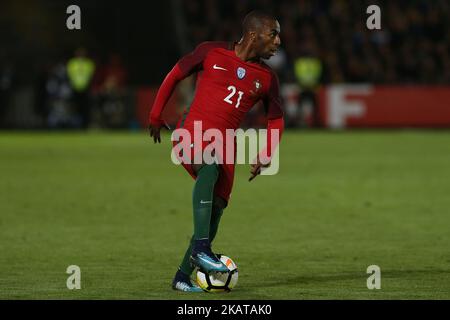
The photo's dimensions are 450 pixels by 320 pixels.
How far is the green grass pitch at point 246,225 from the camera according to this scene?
29.1 ft

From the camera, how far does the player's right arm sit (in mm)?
8375

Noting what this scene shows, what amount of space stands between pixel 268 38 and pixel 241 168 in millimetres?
12627

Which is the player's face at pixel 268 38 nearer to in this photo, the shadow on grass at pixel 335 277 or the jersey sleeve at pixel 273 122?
the jersey sleeve at pixel 273 122

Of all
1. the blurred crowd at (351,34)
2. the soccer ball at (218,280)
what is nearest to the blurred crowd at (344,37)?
the blurred crowd at (351,34)

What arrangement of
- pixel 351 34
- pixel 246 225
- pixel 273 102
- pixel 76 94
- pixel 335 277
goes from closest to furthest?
pixel 273 102 → pixel 335 277 → pixel 246 225 → pixel 76 94 → pixel 351 34

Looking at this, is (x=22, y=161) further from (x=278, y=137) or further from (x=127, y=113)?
(x=278, y=137)

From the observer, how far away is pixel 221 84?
8.48m

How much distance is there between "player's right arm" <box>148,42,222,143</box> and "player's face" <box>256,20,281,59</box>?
364 mm

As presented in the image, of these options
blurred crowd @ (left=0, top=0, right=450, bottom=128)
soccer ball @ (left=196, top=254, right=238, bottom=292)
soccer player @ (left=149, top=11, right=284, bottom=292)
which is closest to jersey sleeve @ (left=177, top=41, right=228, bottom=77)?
soccer player @ (left=149, top=11, right=284, bottom=292)

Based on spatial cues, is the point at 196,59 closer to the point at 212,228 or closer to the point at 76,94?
the point at 212,228

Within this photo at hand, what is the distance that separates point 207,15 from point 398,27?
5.87 meters

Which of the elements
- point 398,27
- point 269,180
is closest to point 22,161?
point 269,180

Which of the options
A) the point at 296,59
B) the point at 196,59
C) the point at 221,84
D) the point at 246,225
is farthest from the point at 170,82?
the point at 296,59

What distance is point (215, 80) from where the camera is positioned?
8.49 meters
